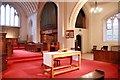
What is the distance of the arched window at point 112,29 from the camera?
10.5m

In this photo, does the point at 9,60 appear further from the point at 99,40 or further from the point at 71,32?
the point at 99,40

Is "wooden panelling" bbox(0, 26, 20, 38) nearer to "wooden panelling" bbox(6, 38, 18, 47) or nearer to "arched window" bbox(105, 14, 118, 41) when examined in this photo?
"wooden panelling" bbox(6, 38, 18, 47)

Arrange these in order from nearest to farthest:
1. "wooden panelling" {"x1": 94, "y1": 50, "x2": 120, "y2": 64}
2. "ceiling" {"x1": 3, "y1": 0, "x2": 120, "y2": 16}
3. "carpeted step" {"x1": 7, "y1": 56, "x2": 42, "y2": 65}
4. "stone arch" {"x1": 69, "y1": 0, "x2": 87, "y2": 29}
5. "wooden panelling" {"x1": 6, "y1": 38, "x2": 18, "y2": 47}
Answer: "carpeted step" {"x1": 7, "y1": 56, "x2": 42, "y2": 65}, "wooden panelling" {"x1": 94, "y1": 50, "x2": 120, "y2": 64}, "stone arch" {"x1": 69, "y1": 0, "x2": 87, "y2": 29}, "ceiling" {"x1": 3, "y1": 0, "x2": 120, "y2": 16}, "wooden panelling" {"x1": 6, "y1": 38, "x2": 18, "y2": 47}

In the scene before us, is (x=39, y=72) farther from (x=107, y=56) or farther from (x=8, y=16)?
(x=8, y=16)

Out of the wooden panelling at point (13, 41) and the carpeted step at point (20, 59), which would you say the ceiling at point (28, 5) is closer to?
the wooden panelling at point (13, 41)

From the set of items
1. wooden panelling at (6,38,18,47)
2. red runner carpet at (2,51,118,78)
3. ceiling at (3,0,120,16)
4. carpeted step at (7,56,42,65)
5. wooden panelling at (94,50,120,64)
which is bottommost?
red runner carpet at (2,51,118,78)

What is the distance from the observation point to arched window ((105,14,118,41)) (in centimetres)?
1048

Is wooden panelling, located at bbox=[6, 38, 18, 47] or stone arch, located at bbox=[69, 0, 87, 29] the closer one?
stone arch, located at bbox=[69, 0, 87, 29]

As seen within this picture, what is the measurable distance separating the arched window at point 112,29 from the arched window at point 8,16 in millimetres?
10715

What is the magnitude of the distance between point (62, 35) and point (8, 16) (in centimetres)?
894

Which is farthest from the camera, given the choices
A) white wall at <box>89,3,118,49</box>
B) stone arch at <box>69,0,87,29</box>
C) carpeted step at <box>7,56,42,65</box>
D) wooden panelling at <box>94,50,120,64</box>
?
white wall at <box>89,3,118,49</box>

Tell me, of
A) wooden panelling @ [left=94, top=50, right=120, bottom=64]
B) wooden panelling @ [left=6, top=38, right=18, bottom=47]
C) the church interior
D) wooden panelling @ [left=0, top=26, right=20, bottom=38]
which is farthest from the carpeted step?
wooden panelling @ [left=0, top=26, right=20, bottom=38]

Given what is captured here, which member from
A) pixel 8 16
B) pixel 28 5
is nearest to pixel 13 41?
pixel 8 16

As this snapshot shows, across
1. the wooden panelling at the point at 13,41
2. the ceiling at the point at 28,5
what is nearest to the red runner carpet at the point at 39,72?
the wooden panelling at the point at 13,41
